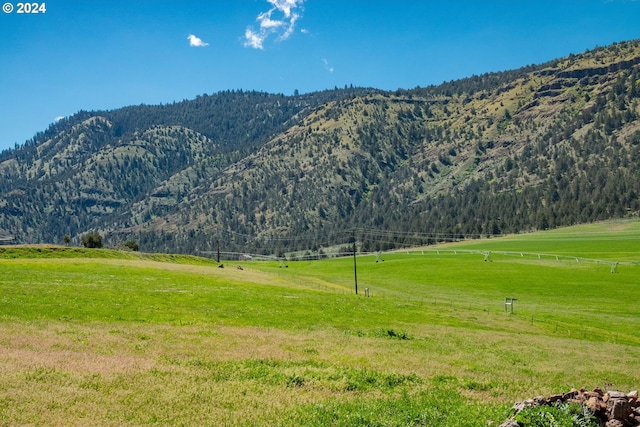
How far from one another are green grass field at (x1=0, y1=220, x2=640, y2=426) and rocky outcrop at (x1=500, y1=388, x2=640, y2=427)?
1.26 meters

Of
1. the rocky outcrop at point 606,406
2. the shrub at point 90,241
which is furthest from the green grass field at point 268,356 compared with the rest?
the shrub at point 90,241

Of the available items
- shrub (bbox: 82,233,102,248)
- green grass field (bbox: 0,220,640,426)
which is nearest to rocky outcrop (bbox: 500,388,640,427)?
green grass field (bbox: 0,220,640,426)

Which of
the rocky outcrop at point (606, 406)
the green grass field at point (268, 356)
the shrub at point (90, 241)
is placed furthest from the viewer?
the shrub at point (90, 241)

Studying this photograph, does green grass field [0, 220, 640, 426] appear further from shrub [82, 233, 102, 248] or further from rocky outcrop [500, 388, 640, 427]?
shrub [82, 233, 102, 248]

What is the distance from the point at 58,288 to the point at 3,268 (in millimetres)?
22413

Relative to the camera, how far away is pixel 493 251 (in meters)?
170

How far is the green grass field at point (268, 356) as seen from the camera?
17281 millimetres

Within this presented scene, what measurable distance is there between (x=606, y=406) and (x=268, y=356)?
1617 cm

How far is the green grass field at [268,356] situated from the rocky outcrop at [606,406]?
49.7 inches

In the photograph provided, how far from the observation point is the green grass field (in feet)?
56.7

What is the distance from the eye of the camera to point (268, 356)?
2695cm

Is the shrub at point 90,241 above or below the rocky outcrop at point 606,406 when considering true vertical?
above

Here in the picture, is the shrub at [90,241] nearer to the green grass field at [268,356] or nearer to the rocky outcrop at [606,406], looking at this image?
the green grass field at [268,356]

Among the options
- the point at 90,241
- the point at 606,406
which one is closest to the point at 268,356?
the point at 606,406
